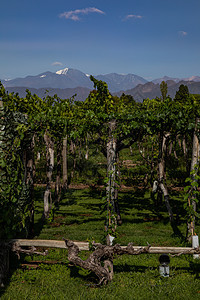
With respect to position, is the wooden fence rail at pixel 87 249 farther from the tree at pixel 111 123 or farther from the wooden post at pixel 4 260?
the tree at pixel 111 123

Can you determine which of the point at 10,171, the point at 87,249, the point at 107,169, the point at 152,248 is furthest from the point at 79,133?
the point at 152,248

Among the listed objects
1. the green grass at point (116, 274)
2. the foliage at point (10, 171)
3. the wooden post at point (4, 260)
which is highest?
the foliage at point (10, 171)

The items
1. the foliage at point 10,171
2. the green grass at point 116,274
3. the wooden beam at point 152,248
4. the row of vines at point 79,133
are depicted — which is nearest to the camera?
the green grass at point 116,274

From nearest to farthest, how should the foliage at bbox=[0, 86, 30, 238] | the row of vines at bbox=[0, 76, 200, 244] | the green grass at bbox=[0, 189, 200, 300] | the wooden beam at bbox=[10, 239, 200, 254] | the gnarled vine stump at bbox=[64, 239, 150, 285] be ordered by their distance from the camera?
the green grass at bbox=[0, 189, 200, 300], the gnarled vine stump at bbox=[64, 239, 150, 285], the wooden beam at bbox=[10, 239, 200, 254], the foliage at bbox=[0, 86, 30, 238], the row of vines at bbox=[0, 76, 200, 244]

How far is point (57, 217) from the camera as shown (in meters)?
11.0

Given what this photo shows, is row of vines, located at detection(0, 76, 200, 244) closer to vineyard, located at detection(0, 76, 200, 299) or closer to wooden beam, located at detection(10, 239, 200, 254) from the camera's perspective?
vineyard, located at detection(0, 76, 200, 299)

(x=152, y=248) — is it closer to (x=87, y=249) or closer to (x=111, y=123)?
(x=87, y=249)

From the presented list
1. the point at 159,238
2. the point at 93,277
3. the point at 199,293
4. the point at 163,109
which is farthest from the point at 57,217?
the point at 199,293

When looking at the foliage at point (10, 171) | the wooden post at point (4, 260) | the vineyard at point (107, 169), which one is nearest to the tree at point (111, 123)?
the vineyard at point (107, 169)

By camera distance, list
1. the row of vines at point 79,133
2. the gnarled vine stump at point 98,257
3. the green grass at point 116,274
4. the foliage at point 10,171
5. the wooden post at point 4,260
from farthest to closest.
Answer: the row of vines at point 79,133 → the foliage at point 10,171 → the wooden post at point 4,260 → the gnarled vine stump at point 98,257 → the green grass at point 116,274

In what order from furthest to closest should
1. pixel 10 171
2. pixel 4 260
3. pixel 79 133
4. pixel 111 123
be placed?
pixel 111 123 < pixel 79 133 < pixel 10 171 < pixel 4 260

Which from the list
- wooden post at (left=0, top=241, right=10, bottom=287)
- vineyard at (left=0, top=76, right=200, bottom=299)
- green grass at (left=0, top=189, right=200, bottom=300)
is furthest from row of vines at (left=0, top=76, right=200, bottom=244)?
green grass at (left=0, top=189, right=200, bottom=300)

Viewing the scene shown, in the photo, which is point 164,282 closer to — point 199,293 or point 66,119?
point 199,293

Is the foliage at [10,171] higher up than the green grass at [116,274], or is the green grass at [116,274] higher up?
the foliage at [10,171]
